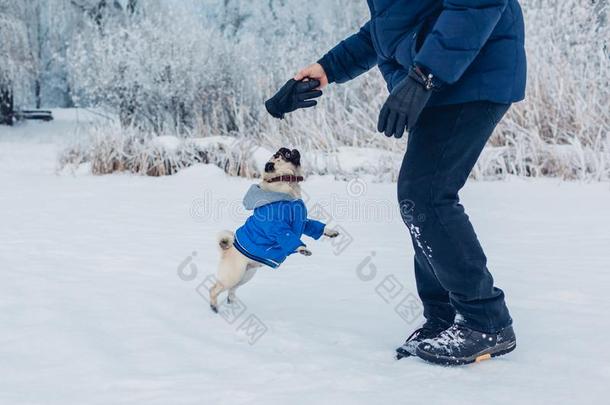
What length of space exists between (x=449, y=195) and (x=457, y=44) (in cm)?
36

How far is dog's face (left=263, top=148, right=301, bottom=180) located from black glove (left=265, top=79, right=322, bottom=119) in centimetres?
14

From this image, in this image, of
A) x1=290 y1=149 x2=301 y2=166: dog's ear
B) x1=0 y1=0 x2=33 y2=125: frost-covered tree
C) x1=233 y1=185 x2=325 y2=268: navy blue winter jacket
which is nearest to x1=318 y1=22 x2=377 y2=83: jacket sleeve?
x1=290 y1=149 x2=301 y2=166: dog's ear

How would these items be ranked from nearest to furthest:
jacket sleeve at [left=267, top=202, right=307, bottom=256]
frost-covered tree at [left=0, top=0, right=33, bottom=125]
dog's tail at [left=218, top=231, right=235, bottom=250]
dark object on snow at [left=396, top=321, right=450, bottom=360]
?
A: dark object on snow at [left=396, top=321, right=450, bottom=360] < jacket sleeve at [left=267, top=202, right=307, bottom=256] < dog's tail at [left=218, top=231, right=235, bottom=250] < frost-covered tree at [left=0, top=0, right=33, bottom=125]

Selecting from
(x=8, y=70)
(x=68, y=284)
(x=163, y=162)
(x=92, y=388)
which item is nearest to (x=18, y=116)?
(x=8, y=70)

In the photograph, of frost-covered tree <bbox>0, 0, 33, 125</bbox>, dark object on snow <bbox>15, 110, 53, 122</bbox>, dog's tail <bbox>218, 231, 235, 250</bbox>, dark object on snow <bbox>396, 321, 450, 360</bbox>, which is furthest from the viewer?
dark object on snow <bbox>15, 110, 53, 122</bbox>

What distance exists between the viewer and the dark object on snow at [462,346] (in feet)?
5.34

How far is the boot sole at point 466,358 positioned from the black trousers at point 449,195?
0.06 meters

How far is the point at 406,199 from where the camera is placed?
5.27 feet

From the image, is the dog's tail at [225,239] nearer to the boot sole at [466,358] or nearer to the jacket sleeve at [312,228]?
the jacket sleeve at [312,228]

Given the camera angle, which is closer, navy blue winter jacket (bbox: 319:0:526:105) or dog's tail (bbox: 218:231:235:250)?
navy blue winter jacket (bbox: 319:0:526:105)

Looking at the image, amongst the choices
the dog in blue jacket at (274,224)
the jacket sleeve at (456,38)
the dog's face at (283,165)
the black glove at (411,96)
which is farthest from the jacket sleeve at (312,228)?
the jacket sleeve at (456,38)

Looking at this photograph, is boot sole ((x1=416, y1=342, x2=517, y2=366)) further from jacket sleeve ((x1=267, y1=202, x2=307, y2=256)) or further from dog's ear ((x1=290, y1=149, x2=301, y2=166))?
dog's ear ((x1=290, y1=149, x2=301, y2=166))

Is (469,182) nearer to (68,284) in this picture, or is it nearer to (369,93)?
(369,93)

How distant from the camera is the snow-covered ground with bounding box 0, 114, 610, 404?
4.91 ft
